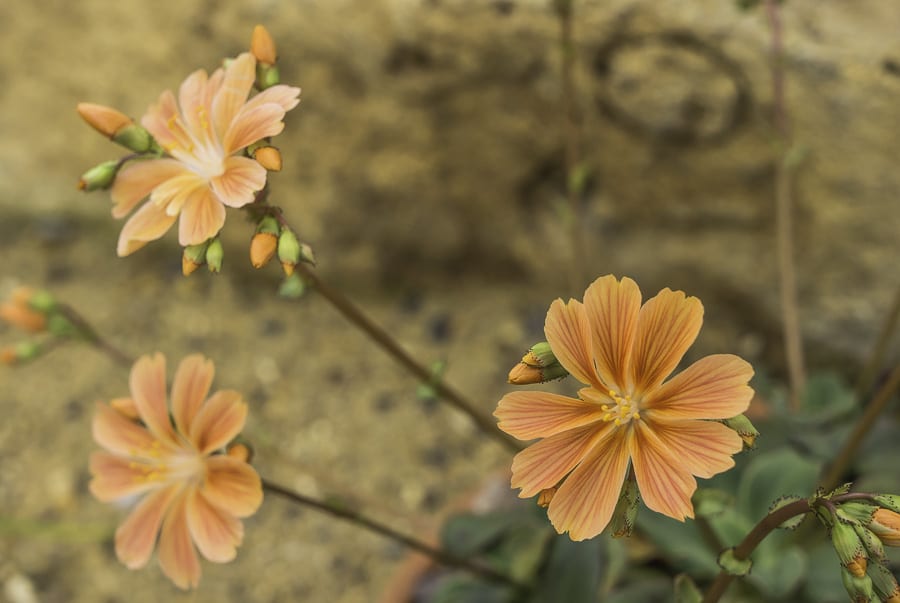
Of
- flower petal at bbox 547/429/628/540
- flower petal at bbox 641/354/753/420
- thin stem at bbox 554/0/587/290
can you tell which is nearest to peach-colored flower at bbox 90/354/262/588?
flower petal at bbox 547/429/628/540

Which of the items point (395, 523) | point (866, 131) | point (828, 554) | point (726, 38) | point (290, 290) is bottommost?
point (395, 523)

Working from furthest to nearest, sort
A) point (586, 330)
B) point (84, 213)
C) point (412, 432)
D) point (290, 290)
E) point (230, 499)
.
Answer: point (84, 213) → point (412, 432) → point (290, 290) → point (230, 499) → point (586, 330)

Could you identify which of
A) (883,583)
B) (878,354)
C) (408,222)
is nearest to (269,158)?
(883,583)

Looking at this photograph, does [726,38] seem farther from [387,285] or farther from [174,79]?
[174,79]

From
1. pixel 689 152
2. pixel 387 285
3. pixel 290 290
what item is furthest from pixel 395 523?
pixel 290 290

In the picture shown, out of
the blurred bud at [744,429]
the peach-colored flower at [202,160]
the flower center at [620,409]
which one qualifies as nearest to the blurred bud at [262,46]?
the peach-colored flower at [202,160]

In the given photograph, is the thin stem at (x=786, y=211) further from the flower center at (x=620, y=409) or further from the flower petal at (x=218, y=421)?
the flower petal at (x=218, y=421)
